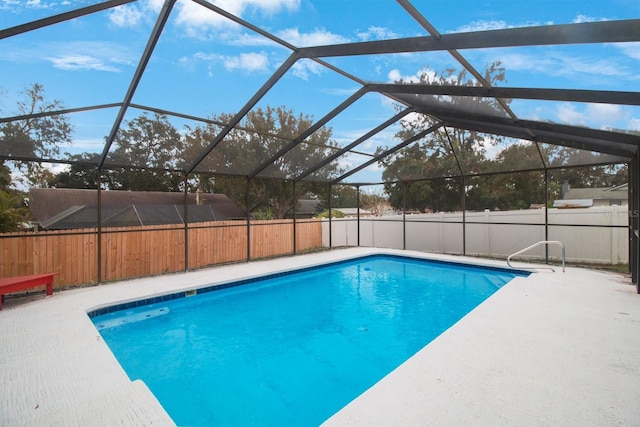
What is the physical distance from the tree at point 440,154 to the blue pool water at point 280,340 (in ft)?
9.88

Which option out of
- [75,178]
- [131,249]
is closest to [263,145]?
[131,249]

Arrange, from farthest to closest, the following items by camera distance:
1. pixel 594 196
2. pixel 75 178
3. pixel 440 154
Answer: pixel 75 178 → pixel 594 196 → pixel 440 154

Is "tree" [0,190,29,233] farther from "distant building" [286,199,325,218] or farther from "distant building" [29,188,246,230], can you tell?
"distant building" [286,199,325,218]

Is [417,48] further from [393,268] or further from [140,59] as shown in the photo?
[393,268]

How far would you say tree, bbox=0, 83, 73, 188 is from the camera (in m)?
4.27

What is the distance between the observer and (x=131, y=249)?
655 cm

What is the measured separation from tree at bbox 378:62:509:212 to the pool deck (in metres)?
3.05

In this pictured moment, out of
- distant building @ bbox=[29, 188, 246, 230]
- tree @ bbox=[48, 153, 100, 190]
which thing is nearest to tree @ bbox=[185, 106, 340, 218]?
distant building @ bbox=[29, 188, 246, 230]

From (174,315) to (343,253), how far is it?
223 inches

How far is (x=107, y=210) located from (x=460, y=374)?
989 cm

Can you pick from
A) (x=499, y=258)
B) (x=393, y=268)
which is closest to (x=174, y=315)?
(x=393, y=268)

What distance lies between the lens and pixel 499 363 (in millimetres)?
2768

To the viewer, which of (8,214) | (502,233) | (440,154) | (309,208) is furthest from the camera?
(309,208)

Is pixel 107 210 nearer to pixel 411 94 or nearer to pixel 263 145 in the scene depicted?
pixel 263 145
